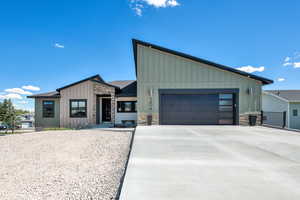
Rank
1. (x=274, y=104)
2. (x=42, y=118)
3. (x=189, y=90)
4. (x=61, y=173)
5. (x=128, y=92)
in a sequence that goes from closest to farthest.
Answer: (x=61, y=173) → (x=189, y=90) → (x=42, y=118) → (x=128, y=92) → (x=274, y=104)

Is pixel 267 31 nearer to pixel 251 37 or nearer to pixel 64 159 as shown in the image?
pixel 251 37

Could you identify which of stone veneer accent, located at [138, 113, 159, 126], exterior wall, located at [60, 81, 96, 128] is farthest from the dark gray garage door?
exterior wall, located at [60, 81, 96, 128]

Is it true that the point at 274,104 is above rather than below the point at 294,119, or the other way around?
above

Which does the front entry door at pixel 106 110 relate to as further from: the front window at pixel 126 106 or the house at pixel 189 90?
the house at pixel 189 90

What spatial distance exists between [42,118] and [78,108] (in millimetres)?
3028

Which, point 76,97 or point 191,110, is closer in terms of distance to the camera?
point 191,110

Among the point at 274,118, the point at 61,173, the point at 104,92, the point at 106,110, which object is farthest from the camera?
the point at 106,110

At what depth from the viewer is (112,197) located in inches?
77.1

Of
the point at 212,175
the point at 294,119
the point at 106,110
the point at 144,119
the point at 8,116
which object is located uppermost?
the point at 106,110

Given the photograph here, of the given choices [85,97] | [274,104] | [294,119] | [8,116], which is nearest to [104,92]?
[85,97]

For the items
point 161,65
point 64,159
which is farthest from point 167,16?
point 64,159

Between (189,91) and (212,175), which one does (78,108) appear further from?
(212,175)

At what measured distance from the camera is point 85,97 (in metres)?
9.92

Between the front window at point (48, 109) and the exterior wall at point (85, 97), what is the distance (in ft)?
3.08
